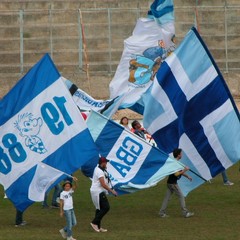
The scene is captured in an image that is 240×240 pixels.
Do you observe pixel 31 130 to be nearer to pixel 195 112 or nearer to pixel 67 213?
pixel 67 213

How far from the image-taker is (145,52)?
26.3m

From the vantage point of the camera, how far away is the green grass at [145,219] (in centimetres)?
1978

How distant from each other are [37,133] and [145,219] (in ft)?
10.1

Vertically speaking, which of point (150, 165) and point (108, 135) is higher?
point (108, 135)

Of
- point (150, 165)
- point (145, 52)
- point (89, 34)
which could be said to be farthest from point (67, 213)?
point (89, 34)

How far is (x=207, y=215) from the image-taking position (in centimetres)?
2202

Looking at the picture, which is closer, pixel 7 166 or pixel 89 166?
pixel 7 166

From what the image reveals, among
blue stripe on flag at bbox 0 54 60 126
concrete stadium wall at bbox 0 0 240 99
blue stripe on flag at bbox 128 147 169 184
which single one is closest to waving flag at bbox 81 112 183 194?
blue stripe on flag at bbox 128 147 169 184

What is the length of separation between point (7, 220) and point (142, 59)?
6.59 m

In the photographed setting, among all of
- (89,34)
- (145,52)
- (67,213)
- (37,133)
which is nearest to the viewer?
(67,213)

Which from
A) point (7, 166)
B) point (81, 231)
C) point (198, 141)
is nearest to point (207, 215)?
point (198, 141)

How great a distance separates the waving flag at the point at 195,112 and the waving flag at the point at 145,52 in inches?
149

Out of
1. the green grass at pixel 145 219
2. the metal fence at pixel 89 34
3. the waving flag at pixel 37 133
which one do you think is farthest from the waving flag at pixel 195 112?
the metal fence at pixel 89 34

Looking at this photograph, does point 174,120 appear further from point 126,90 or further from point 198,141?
point 126,90
